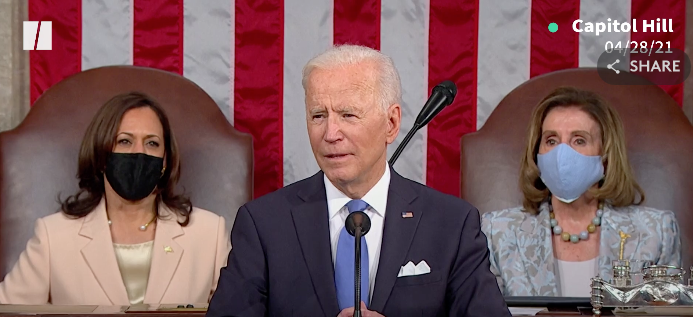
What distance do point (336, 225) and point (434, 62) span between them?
7.40 ft

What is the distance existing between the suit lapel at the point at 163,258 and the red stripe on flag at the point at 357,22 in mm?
1241

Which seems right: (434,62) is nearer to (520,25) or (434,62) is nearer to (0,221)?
(520,25)

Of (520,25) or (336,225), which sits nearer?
(336,225)

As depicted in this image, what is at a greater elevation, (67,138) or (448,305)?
(67,138)

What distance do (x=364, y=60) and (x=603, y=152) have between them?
1.85m

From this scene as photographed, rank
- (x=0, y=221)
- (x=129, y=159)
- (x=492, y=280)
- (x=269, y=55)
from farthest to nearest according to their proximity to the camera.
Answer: (x=269, y=55) < (x=0, y=221) < (x=129, y=159) < (x=492, y=280)

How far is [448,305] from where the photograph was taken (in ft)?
8.34

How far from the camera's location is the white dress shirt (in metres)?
2.61

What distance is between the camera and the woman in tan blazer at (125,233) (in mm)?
3904

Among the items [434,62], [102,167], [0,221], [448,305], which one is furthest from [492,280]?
[0,221]

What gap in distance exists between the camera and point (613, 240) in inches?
158

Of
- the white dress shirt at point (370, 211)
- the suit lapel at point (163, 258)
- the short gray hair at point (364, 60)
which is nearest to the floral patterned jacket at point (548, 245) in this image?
the suit lapel at point (163, 258)

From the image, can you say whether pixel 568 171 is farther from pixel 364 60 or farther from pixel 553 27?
pixel 364 60

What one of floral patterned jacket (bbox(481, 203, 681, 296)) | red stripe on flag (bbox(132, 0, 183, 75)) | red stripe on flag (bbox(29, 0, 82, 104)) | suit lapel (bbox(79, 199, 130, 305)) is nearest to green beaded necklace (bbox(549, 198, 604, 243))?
floral patterned jacket (bbox(481, 203, 681, 296))
